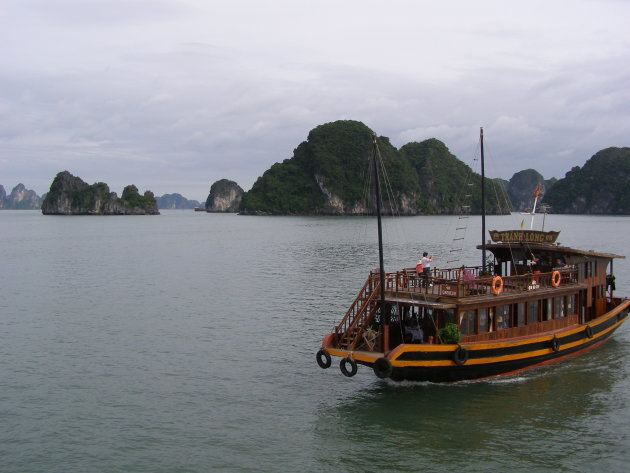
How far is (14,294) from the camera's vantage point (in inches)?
1489

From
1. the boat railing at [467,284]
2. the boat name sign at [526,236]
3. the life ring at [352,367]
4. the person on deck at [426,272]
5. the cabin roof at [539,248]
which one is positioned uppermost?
the boat name sign at [526,236]

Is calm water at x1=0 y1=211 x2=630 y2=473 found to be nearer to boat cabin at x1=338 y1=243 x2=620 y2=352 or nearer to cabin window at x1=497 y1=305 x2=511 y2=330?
boat cabin at x1=338 y1=243 x2=620 y2=352

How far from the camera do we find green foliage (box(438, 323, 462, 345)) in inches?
713

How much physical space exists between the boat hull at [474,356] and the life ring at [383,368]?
0.04 m

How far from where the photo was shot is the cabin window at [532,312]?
20484 mm

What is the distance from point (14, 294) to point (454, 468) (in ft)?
107

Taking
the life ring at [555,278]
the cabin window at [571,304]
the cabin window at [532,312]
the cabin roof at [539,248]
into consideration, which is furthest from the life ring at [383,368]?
the cabin window at [571,304]

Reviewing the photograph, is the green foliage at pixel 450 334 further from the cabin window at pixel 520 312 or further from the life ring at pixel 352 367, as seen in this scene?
the cabin window at pixel 520 312

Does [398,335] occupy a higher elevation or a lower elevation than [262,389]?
higher

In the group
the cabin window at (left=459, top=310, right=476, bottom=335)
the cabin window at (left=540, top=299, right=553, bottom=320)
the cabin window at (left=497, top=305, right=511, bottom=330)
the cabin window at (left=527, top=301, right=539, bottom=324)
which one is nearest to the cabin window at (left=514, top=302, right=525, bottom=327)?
the cabin window at (left=527, top=301, right=539, bottom=324)

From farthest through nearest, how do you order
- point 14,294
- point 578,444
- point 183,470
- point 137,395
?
point 14,294, point 137,395, point 578,444, point 183,470

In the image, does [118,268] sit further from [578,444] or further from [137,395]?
[578,444]

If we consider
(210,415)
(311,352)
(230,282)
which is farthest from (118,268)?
(210,415)

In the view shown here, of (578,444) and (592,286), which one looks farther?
(592,286)
